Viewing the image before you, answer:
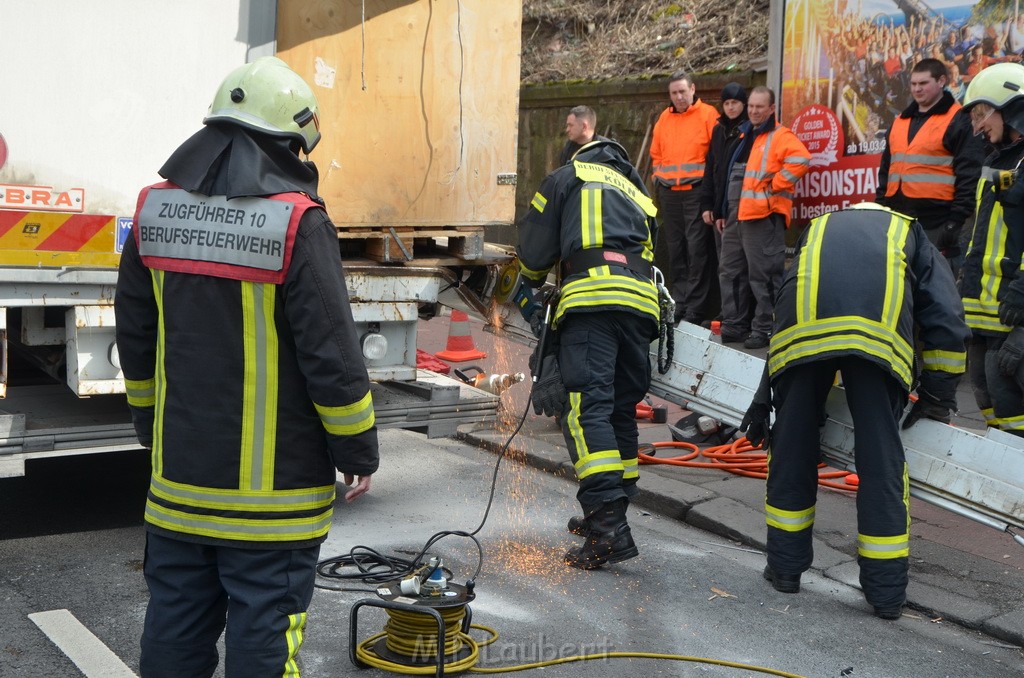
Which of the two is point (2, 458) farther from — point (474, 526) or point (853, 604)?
point (853, 604)

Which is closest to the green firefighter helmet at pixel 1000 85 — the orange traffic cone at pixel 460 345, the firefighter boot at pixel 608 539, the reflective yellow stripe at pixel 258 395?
the firefighter boot at pixel 608 539

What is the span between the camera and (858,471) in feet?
15.1

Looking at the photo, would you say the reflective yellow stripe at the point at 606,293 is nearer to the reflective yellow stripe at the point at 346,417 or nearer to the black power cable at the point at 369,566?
the black power cable at the point at 369,566

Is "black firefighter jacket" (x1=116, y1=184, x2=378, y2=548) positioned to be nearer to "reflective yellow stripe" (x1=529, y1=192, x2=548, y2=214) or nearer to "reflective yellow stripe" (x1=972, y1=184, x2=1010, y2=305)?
"reflective yellow stripe" (x1=529, y1=192, x2=548, y2=214)

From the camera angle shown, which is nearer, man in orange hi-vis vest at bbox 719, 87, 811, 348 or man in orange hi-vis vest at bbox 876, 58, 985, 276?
man in orange hi-vis vest at bbox 876, 58, 985, 276

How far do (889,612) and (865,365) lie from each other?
0.98 metres

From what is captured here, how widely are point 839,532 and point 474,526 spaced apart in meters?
1.76

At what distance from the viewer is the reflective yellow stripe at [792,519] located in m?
4.71

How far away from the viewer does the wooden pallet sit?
5574mm

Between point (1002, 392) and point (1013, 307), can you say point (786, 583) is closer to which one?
point (1002, 392)

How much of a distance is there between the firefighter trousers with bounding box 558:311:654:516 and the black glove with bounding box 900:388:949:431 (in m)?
1.17

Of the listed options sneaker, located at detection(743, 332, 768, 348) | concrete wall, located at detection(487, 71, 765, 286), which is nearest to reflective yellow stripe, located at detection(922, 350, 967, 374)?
sneaker, located at detection(743, 332, 768, 348)

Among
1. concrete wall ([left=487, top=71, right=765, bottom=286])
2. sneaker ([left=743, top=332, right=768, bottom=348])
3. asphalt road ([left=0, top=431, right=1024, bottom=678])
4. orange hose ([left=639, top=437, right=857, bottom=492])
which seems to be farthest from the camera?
concrete wall ([left=487, top=71, right=765, bottom=286])

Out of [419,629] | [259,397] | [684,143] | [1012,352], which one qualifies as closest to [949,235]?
[1012,352]
